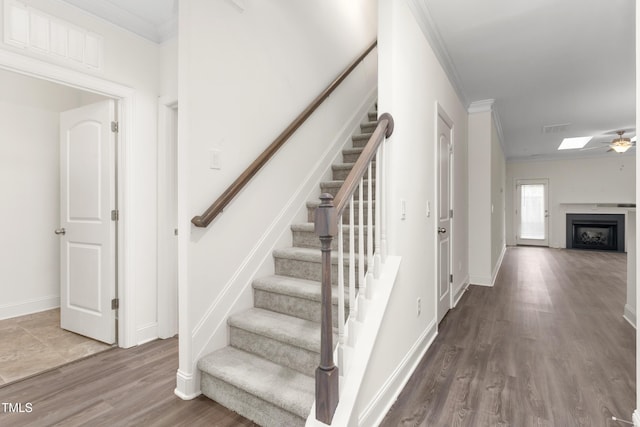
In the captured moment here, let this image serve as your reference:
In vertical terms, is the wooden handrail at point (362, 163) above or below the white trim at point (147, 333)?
above

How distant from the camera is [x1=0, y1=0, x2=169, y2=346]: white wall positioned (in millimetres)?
2518

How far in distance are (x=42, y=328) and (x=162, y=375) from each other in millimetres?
1769

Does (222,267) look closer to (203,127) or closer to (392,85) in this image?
(203,127)

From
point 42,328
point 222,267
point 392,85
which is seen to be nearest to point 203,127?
point 222,267

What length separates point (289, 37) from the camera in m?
2.53

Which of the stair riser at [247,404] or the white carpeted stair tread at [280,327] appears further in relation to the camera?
the white carpeted stair tread at [280,327]

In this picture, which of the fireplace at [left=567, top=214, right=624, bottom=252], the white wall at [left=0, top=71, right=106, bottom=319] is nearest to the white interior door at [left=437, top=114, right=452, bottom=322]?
the white wall at [left=0, top=71, right=106, bottom=319]

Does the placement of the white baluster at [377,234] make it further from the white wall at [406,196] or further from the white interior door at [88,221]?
the white interior door at [88,221]

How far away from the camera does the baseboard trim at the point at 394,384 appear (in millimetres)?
1568

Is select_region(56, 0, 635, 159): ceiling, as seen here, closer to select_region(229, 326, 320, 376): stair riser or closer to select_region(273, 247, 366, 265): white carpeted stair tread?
select_region(273, 247, 366, 265): white carpeted stair tread

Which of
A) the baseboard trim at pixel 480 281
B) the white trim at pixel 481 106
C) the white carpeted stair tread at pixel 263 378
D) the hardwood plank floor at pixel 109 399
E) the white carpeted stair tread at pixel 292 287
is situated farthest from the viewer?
the baseboard trim at pixel 480 281

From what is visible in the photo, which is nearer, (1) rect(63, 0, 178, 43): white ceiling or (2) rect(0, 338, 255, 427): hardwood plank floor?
(2) rect(0, 338, 255, 427): hardwood plank floor

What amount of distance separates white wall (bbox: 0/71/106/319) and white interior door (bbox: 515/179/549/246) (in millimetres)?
10600

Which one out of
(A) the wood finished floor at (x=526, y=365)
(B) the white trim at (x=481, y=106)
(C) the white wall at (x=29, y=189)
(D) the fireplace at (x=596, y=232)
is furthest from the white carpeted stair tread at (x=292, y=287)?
(D) the fireplace at (x=596, y=232)
